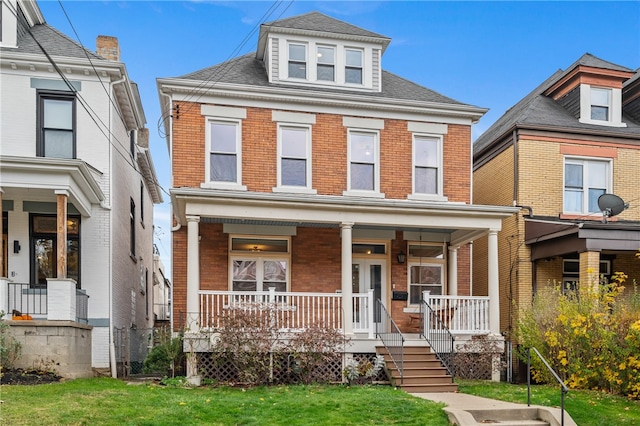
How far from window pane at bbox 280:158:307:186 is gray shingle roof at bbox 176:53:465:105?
6.44ft

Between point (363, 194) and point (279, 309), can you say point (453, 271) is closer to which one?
point (363, 194)

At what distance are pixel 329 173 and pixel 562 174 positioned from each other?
6.78 m

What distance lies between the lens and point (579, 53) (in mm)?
17516

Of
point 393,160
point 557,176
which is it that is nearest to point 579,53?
point 557,176

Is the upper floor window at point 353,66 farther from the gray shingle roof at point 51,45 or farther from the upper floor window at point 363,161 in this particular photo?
the gray shingle roof at point 51,45

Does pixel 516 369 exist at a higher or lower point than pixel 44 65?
lower

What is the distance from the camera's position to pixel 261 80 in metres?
14.5

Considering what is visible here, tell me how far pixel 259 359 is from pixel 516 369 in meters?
7.54

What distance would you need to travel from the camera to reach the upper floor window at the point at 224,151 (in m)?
13.8

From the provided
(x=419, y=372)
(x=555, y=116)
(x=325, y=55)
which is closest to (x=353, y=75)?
(x=325, y=55)

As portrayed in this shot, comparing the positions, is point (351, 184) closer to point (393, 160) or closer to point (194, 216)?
point (393, 160)

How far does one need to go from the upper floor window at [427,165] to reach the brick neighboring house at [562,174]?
2293 mm

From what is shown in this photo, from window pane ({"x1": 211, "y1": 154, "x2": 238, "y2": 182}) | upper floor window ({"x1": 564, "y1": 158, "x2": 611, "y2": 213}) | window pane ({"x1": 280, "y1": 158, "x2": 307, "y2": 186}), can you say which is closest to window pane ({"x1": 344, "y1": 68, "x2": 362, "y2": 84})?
window pane ({"x1": 280, "y1": 158, "x2": 307, "y2": 186})

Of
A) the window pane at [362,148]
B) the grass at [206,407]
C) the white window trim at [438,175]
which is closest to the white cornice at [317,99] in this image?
the white window trim at [438,175]
